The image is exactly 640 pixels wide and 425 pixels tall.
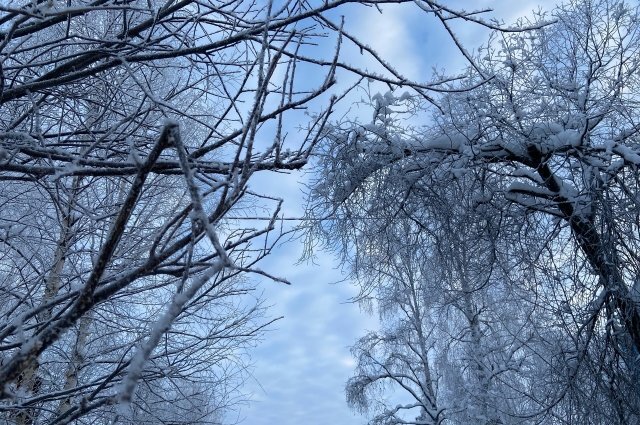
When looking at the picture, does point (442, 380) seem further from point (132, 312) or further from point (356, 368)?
point (132, 312)

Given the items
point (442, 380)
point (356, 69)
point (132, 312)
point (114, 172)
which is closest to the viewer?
point (114, 172)

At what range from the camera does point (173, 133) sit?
895mm

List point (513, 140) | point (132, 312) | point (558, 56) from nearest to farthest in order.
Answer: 1. point (513, 140)
2. point (558, 56)
3. point (132, 312)

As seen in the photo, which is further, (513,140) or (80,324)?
(80,324)

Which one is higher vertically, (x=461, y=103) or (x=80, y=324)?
(x=461, y=103)

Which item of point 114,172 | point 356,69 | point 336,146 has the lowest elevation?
point 114,172

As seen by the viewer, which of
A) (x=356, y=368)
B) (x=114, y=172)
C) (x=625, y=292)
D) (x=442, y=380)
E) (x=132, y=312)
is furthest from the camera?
(x=442, y=380)

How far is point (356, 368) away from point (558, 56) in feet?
30.7

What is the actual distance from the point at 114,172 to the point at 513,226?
3.87m

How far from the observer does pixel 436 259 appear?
5.50 meters

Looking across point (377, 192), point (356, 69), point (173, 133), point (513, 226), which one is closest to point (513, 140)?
point (513, 226)

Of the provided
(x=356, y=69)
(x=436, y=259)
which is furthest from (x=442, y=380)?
(x=356, y=69)

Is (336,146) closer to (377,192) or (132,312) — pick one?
(377,192)

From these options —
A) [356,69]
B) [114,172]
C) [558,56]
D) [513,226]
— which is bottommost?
[114,172]
